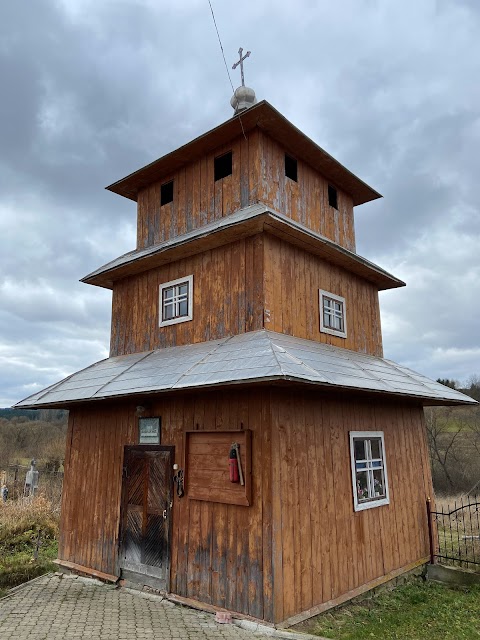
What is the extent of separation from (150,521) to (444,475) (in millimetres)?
26255

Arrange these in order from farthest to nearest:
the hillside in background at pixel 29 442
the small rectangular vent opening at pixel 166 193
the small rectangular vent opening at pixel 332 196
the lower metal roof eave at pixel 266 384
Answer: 1. the hillside in background at pixel 29 442
2. the small rectangular vent opening at pixel 332 196
3. the small rectangular vent opening at pixel 166 193
4. the lower metal roof eave at pixel 266 384

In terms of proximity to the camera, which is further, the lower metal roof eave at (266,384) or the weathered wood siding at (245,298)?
the weathered wood siding at (245,298)

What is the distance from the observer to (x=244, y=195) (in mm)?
9023

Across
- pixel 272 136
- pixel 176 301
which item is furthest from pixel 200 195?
pixel 176 301

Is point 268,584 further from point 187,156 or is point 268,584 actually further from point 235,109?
point 235,109

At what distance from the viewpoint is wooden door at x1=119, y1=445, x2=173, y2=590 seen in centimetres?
766

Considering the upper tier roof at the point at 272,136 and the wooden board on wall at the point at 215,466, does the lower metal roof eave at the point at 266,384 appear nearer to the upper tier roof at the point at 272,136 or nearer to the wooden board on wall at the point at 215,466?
the wooden board on wall at the point at 215,466

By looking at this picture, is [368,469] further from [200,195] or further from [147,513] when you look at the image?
[200,195]

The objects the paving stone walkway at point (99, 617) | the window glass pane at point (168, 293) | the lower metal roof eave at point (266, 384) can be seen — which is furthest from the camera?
the window glass pane at point (168, 293)

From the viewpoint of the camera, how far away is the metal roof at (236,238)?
8016 mm

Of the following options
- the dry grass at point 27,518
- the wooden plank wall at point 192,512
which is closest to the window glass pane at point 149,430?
the wooden plank wall at point 192,512

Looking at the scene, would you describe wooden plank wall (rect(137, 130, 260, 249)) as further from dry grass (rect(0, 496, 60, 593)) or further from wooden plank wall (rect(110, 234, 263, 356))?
dry grass (rect(0, 496, 60, 593))

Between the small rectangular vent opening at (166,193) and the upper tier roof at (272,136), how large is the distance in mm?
222

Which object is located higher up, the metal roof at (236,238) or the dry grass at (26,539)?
the metal roof at (236,238)
